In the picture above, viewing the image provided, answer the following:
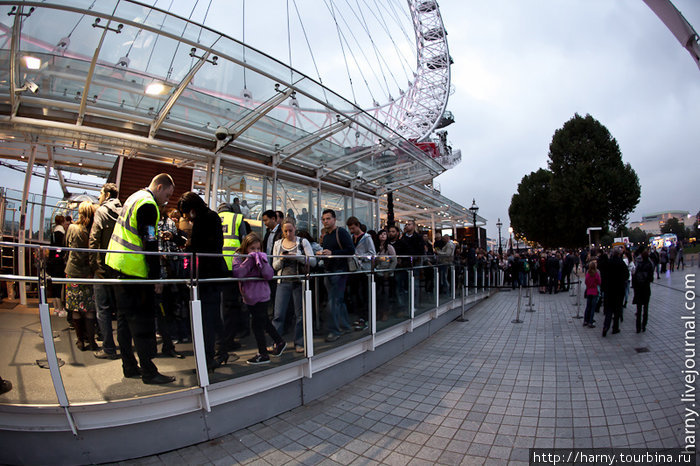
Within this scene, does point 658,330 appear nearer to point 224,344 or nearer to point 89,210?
point 224,344

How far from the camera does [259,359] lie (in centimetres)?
333

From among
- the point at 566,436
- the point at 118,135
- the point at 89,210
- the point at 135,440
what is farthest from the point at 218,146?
the point at 566,436

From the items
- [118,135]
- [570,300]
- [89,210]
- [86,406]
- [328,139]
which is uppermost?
[328,139]

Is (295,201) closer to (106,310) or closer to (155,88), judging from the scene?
(155,88)

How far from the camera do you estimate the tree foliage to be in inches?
1107

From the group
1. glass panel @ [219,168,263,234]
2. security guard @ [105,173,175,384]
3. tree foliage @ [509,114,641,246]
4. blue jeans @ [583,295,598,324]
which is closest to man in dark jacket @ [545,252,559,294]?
blue jeans @ [583,295,598,324]

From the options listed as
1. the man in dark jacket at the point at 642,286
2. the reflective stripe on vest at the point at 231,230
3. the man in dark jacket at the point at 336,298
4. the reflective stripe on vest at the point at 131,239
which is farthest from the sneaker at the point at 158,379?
the man in dark jacket at the point at 642,286

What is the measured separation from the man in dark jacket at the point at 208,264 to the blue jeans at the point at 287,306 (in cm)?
60

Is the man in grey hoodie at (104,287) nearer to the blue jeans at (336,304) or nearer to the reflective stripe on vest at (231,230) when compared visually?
the reflective stripe on vest at (231,230)

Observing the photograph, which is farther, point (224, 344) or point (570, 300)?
point (570, 300)

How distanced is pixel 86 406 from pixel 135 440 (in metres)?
0.46

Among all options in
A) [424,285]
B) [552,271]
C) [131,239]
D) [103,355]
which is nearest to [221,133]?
[131,239]

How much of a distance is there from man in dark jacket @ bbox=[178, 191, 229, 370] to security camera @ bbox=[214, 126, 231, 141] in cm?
386

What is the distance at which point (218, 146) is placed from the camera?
23.7ft
